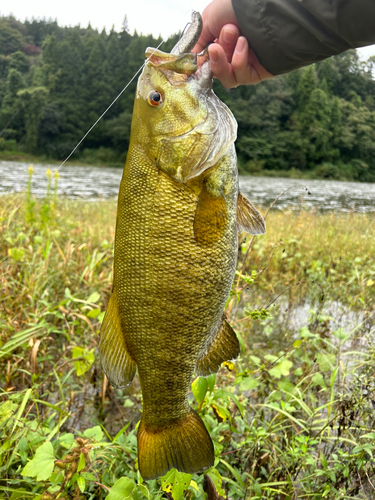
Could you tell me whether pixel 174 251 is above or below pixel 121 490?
above

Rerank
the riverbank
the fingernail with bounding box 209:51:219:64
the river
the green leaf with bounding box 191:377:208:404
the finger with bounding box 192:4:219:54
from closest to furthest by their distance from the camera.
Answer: the fingernail with bounding box 209:51:219:64, the finger with bounding box 192:4:219:54, the green leaf with bounding box 191:377:208:404, the river, the riverbank

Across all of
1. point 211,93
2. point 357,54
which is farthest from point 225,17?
point 357,54

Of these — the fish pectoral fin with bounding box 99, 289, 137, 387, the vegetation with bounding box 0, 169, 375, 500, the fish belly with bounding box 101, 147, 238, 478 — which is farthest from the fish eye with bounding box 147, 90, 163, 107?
the vegetation with bounding box 0, 169, 375, 500

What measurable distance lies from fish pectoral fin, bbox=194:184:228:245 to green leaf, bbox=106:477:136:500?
40.3 inches

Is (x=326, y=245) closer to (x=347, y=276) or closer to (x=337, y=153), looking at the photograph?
(x=347, y=276)

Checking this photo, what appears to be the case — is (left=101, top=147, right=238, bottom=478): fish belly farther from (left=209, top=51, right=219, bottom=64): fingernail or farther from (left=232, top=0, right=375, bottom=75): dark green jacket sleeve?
(left=232, top=0, right=375, bottom=75): dark green jacket sleeve

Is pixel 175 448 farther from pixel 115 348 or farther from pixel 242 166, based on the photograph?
pixel 242 166

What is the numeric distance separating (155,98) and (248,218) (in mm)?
581

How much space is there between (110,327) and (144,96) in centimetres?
88

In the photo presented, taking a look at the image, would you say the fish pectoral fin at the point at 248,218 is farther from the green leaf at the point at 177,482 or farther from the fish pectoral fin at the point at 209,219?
the green leaf at the point at 177,482

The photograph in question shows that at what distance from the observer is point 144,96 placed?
1345mm

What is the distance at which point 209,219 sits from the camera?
124 centimetres

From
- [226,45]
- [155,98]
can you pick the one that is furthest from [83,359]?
[226,45]

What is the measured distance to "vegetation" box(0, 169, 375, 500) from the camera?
183 cm
